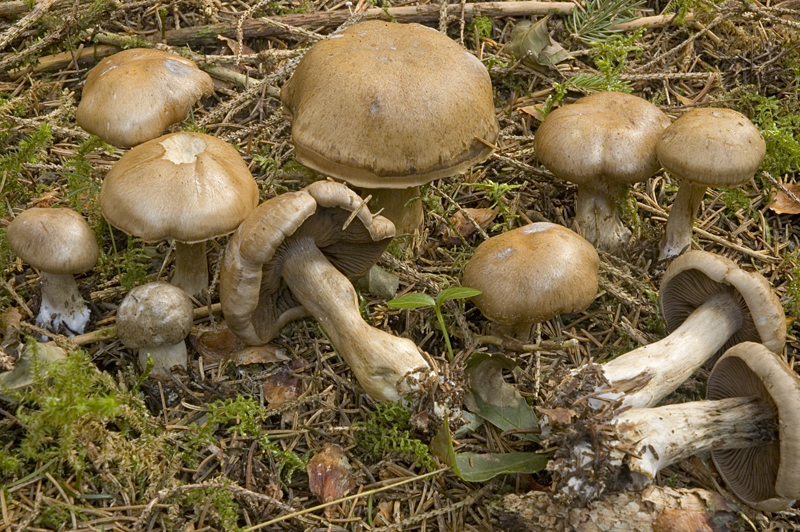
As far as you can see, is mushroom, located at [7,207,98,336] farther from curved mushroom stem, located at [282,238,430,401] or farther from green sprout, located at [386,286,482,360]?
green sprout, located at [386,286,482,360]

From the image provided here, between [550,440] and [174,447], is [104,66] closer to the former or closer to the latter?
[174,447]

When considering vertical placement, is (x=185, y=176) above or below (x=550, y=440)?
above

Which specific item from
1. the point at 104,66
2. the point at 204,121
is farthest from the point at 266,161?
the point at 104,66

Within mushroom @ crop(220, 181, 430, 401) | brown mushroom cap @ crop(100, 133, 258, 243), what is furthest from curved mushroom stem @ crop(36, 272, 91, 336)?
mushroom @ crop(220, 181, 430, 401)

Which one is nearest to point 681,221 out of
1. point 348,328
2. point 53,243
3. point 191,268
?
point 348,328

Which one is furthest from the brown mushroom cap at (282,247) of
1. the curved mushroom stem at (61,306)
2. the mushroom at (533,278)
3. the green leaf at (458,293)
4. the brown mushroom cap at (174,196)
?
the curved mushroom stem at (61,306)

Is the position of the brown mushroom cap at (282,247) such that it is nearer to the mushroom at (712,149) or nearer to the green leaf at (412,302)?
the green leaf at (412,302)
